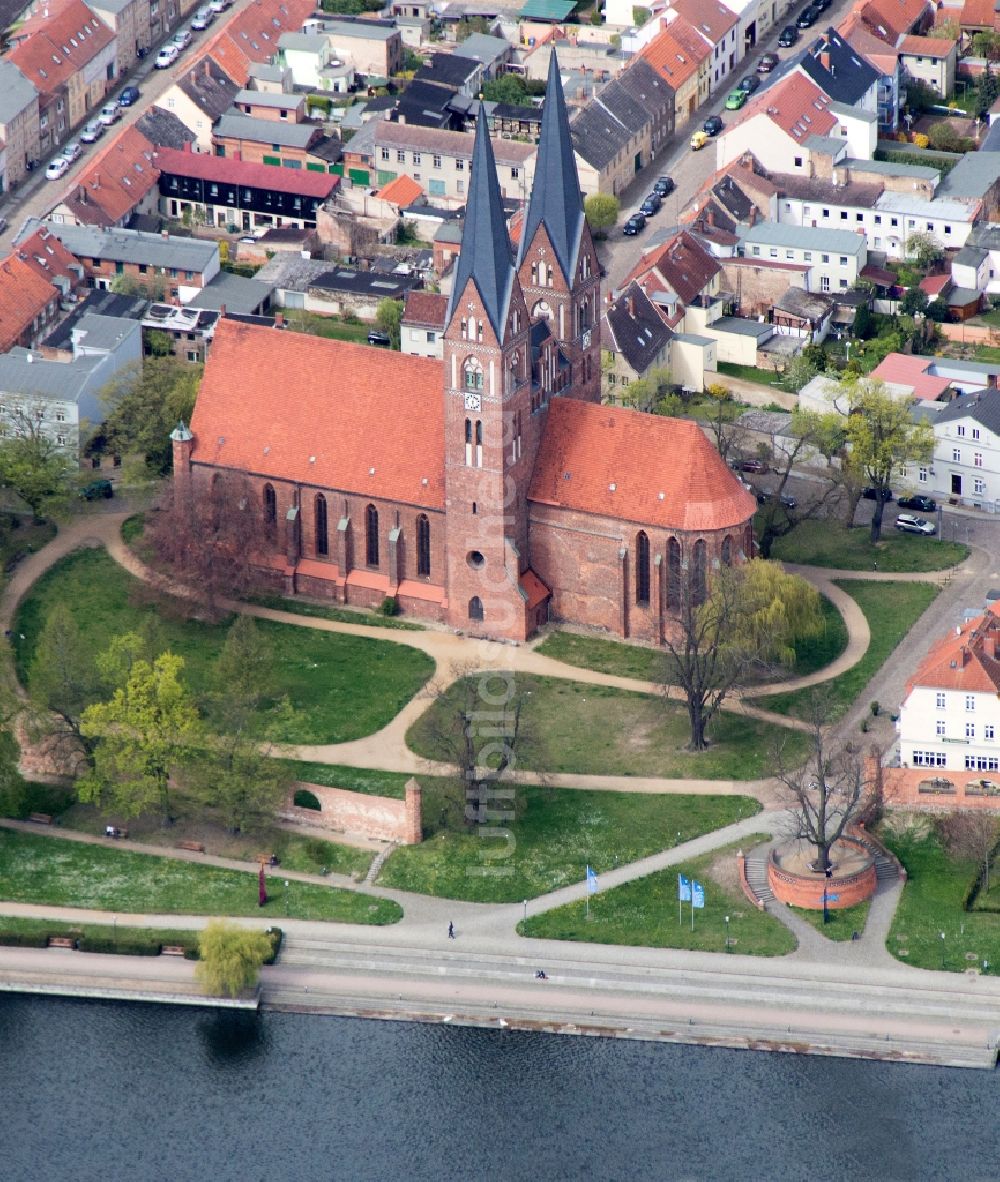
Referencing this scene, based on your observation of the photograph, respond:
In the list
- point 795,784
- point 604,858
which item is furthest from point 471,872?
point 795,784

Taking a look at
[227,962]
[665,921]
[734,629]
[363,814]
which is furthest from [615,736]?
[227,962]

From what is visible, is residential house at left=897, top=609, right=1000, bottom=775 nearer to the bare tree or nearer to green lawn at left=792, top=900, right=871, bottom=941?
the bare tree

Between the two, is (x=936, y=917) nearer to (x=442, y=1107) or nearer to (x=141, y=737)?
(x=442, y=1107)

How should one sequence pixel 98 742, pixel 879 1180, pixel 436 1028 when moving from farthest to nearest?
1. pixel 98 742
2. pixel 436 1028
3. pixel 879 1180

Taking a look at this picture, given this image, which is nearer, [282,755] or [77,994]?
[77,994]

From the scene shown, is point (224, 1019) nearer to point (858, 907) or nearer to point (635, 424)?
point (858, 907)

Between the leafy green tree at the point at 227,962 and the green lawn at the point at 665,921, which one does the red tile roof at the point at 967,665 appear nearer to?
the green lawn at the point at 665,921
